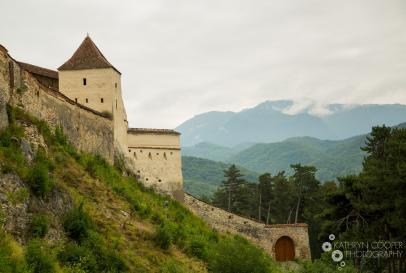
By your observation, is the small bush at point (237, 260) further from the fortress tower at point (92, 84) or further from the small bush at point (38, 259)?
the fortress tower at point (92, 84)

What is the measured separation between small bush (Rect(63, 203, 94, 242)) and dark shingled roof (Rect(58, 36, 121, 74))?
1765cm

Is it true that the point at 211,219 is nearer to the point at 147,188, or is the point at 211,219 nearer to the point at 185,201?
the point at 185,201

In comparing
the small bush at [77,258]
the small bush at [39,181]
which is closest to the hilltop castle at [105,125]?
the small bush at [39,181]

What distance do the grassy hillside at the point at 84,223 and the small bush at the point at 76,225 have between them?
4 cm

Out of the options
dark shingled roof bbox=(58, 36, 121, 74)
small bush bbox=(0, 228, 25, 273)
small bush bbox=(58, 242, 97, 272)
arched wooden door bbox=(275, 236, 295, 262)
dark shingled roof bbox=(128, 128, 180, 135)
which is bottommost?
arched wooden door bbox=(275, 236, 295, 262)

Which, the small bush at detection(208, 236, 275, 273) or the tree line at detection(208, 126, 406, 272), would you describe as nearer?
the small bush at detection(208, 236, 275, 273)

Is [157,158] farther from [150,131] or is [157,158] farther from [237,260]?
[237,260]

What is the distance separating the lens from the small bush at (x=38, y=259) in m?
18.8

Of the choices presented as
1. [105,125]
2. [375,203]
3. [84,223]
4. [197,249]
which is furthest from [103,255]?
[375,203]

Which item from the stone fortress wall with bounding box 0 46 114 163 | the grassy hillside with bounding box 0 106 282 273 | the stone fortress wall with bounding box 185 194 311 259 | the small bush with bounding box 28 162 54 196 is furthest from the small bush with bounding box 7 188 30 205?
the stone fortress wall with bounding box 185 194 311 259

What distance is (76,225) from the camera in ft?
74.5

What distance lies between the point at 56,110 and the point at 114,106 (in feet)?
29.3

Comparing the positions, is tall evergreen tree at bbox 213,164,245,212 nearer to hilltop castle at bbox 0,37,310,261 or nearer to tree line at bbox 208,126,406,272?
hilltop castle at bbox 0,37,310,261

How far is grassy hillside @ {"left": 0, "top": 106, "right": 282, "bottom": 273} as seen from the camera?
20328mm
